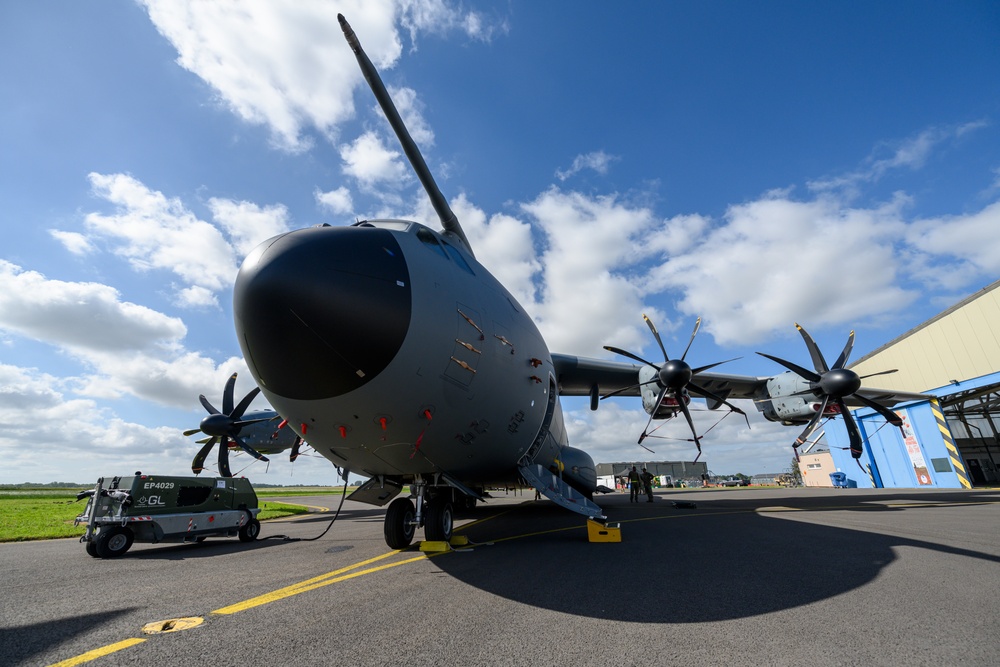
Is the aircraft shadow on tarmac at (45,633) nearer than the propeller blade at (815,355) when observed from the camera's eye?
Yes

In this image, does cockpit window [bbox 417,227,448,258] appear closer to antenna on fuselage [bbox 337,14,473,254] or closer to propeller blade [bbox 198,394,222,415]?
antenna on fuselage [bbox 337,14,473,254]

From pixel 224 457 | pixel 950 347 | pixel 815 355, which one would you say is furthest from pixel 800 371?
pixel 224 457

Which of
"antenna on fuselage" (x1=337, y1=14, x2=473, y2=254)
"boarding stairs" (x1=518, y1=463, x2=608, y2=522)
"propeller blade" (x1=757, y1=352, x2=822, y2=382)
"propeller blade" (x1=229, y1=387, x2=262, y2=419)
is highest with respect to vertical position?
"antenna on fuselage" (x1=337, y1=14, x2=473, y2=254)

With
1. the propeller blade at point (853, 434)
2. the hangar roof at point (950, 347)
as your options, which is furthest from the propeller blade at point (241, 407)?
the hangar roof at point (950, 347)

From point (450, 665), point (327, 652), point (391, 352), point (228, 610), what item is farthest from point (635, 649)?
point (228, 610)

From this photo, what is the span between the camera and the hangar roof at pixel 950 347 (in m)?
22.8

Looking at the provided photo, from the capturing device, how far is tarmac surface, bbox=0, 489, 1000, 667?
300cm

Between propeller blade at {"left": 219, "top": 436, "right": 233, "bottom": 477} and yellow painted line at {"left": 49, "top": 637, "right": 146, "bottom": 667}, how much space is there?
605 inches

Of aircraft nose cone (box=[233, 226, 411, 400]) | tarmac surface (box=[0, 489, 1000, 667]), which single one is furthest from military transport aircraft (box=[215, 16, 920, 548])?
tarmac surface (box=[0, 489, 1000, 667])

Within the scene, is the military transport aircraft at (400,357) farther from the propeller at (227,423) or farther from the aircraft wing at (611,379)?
the propeller at (227,423)

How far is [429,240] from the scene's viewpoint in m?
6.64

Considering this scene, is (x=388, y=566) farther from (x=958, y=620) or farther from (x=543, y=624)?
(x=958, y=620)

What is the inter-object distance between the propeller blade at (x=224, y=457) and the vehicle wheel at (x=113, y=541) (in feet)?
24.9

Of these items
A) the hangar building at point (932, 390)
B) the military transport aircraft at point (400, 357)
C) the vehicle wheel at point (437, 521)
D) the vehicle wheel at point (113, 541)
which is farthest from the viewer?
the hangar building at point (932, 390)
